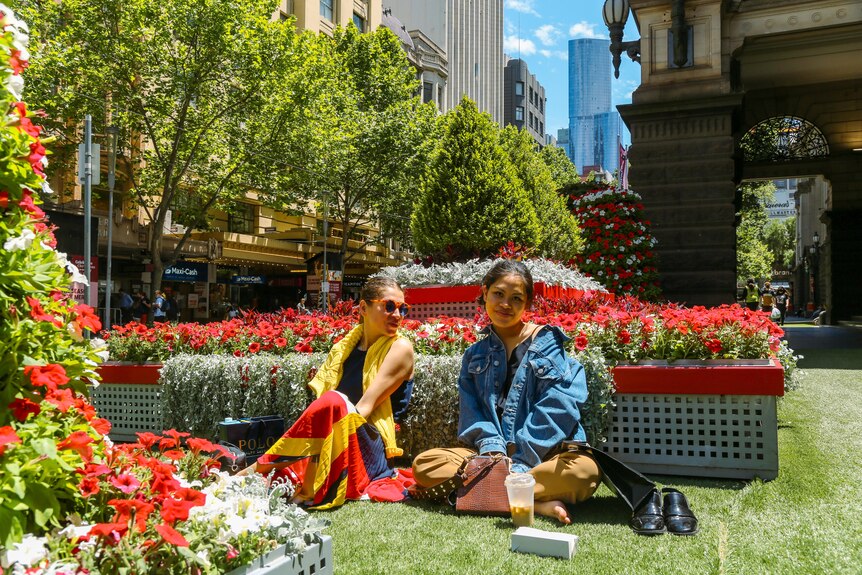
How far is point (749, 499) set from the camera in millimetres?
4035

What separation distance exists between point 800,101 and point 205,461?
895 inches

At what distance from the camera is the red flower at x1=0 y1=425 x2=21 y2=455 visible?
1.49 m

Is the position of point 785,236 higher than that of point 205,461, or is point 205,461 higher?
point 785,236

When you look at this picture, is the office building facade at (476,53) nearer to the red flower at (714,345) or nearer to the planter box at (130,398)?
the planter box at (130,398)

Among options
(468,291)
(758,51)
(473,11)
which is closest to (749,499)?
(468,291)

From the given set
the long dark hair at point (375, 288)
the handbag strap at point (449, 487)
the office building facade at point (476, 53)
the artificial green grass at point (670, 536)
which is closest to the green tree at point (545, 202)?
the long dark hair at point (375, 288)

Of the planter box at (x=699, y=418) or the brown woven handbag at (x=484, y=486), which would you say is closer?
the brown woven handbag at (x=484, y=486)

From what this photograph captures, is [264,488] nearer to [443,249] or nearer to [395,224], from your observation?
[443,249]

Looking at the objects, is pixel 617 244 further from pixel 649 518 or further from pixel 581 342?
pixel 649 518

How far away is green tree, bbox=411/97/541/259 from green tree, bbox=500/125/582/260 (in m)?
2.42

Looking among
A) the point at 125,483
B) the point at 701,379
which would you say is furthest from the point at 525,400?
the point at 125,483

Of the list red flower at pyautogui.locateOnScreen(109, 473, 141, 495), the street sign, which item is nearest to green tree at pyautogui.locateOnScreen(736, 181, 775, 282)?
the street sign

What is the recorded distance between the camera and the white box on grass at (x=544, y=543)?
3.15 metres

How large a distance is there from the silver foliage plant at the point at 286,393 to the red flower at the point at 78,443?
3.37m
